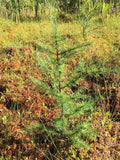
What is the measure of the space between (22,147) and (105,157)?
1252 mm

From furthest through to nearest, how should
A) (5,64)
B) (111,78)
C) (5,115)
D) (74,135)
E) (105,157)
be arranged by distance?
(5,64) → (111,78) → (5,115) → (105,157) → (74,135)

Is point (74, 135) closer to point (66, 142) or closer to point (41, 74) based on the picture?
point (66, 142)

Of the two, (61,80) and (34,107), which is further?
(34,107)

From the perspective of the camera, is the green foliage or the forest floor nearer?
the green foliage

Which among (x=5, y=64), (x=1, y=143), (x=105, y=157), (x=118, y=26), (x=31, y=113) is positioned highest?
(x=118, y=26)

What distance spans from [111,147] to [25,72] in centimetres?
245

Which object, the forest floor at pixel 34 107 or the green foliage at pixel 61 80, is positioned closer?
the green foliage at pixel 61 80

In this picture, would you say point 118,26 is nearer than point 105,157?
No

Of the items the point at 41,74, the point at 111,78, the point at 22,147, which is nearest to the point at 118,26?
the point at 111,78

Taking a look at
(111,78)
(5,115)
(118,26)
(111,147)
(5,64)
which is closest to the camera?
(111,147)

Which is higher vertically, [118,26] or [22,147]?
[118,26]

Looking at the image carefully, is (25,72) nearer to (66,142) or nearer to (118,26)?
(66,142)

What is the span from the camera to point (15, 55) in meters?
4.04

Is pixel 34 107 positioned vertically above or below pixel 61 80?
below
